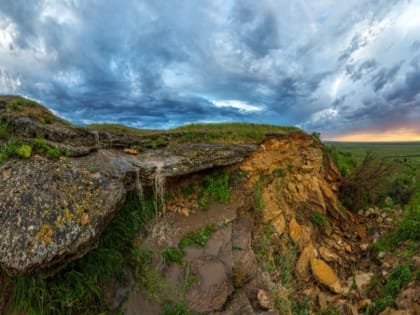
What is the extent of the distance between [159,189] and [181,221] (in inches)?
50.4

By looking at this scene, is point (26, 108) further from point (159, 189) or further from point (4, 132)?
point (159, 189)

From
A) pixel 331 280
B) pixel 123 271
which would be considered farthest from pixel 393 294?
pixel 123 271

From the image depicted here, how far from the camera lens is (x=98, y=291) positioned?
4.30m

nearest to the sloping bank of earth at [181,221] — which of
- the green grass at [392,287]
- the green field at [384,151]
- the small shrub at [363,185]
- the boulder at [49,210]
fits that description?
the boulder at [49,210]

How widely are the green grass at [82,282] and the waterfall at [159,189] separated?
1.07 m

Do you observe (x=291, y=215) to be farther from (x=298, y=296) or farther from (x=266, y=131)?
(x=266, y=131)

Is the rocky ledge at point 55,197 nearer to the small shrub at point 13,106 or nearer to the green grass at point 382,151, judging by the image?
the small shrub at point 13,106

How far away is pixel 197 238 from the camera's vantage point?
6504mm

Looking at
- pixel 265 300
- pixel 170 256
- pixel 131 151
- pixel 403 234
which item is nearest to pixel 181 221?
pixel 170 256

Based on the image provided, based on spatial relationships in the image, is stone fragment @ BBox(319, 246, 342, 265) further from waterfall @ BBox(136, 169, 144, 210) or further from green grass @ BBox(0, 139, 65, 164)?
green grass @ BBox(0, 139, 65, 164)

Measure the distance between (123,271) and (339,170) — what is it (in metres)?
11.5

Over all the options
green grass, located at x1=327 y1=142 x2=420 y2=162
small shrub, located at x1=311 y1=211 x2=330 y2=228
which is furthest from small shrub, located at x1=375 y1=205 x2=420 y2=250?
green grass, located at x1=327 y1=142 x2=420 y2=162

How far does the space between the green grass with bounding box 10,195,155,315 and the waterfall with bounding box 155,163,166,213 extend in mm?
1069

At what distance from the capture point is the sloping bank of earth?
12.7 ft
